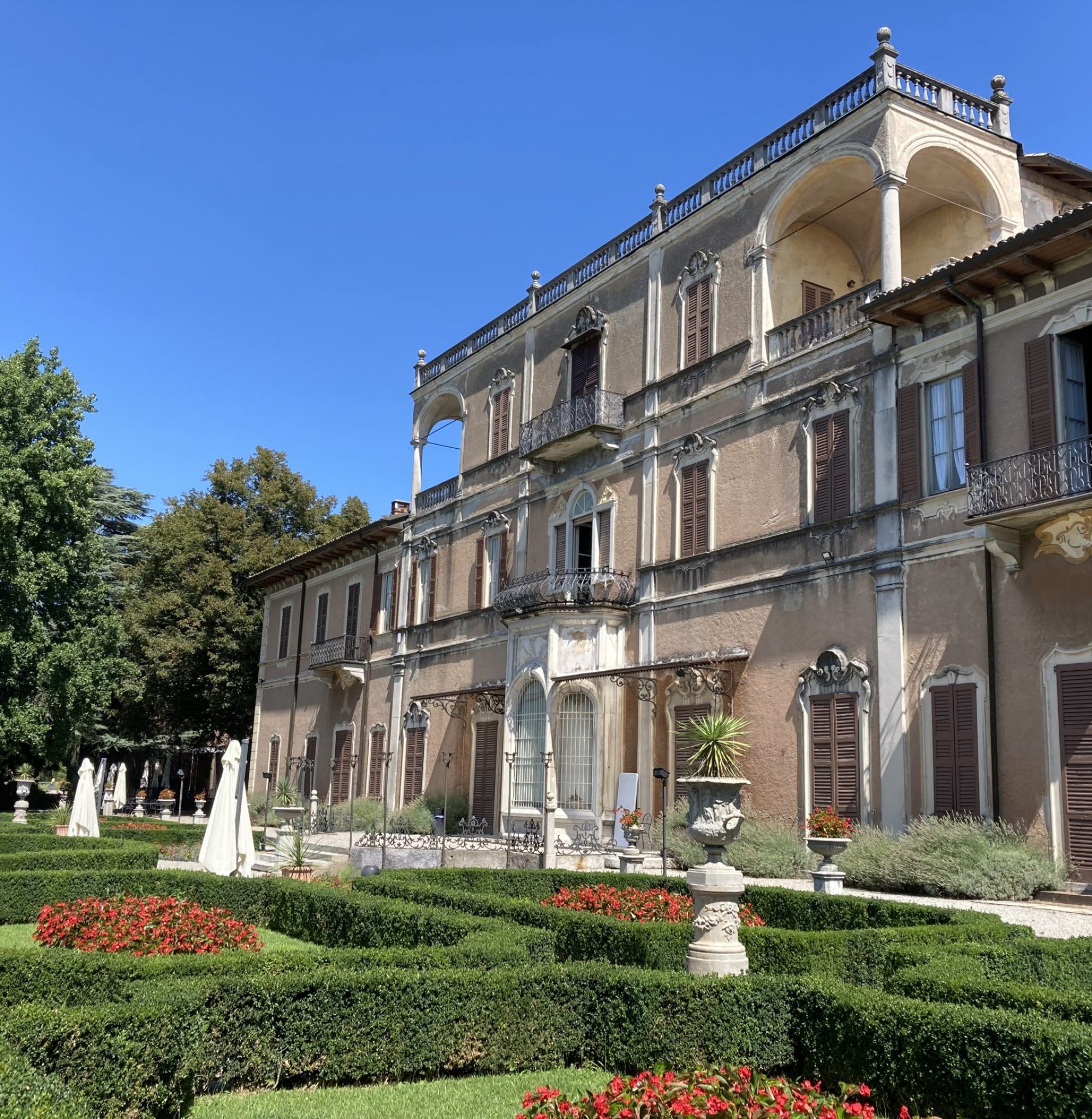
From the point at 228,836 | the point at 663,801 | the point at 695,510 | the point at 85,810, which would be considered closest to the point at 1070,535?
the point at 695,510

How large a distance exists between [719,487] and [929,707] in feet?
20.5

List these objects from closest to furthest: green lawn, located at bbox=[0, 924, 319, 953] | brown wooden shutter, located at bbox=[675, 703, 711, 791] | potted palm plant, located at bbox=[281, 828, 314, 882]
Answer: green lawn, located at bbox=[0, 924, 319, 953], potted palm plant, located at bbox=[281, 828, 314, 882], brown wooden shutter, located at bbox=[675, 703, 711, 791]

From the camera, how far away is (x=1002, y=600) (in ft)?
49.8

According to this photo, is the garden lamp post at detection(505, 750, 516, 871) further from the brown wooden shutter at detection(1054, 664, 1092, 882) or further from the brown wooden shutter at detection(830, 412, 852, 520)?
the brown wooden shutter at detection(1054, 664, 1092, 882)

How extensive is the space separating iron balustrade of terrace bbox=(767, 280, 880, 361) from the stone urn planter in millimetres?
7988

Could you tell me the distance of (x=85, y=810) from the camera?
72.0ft

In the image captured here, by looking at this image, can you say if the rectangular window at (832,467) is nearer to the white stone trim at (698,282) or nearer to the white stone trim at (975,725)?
the white stone trim at (975,725)

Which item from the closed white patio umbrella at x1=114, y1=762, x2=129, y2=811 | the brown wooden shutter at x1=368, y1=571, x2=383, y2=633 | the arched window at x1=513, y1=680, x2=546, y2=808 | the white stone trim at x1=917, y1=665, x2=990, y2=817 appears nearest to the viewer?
the white stone trim at x1=917, y1=665, x2=990, y2=817

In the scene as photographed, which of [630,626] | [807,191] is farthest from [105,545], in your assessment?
[807,191]

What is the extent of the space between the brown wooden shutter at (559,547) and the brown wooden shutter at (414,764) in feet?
22.7

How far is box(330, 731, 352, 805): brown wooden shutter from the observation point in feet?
109

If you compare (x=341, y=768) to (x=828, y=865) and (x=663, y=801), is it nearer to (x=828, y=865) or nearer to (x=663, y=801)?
(x=663, y=801)

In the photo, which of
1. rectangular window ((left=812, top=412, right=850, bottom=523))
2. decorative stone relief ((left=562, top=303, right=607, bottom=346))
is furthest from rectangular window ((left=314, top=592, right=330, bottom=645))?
rectangular window ((left=812, top=412, right=850, bottom=523))

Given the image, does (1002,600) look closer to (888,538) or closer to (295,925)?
(888,538)
